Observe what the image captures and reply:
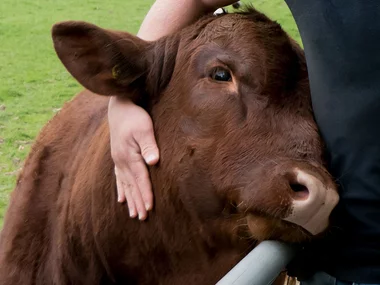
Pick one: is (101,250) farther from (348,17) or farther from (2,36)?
(2,36)

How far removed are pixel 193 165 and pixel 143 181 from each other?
0.23 m

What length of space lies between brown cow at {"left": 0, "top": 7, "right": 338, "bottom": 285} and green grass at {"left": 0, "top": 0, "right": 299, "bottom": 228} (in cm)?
250

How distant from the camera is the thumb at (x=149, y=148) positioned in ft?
7.88

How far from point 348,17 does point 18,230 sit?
2.04 metres

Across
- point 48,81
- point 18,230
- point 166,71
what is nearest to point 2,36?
point 48,81

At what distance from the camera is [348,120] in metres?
1.81

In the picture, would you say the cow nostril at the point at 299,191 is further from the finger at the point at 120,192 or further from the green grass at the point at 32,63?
the green grass at the point at 32,63

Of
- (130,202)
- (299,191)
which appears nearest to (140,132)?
(130,202)

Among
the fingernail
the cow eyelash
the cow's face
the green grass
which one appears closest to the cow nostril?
the cow's face

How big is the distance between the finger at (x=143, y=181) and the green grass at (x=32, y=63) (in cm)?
269

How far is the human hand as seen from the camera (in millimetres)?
2398

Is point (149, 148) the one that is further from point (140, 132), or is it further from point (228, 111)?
point (228, 111)

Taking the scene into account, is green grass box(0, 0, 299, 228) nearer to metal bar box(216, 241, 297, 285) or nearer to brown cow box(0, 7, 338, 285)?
brown cow box(0, 7, 338, 285)

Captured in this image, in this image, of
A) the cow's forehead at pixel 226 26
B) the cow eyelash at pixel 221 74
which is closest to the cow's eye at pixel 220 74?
the cow eyelash at pixel 221 74
